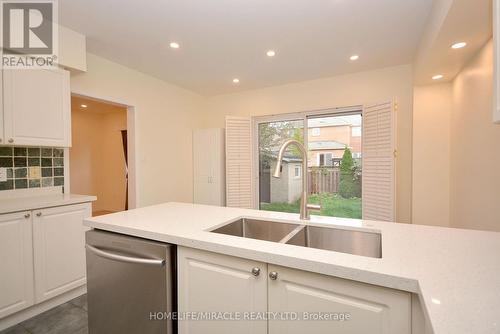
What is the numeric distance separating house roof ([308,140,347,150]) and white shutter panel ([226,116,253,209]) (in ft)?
3.59

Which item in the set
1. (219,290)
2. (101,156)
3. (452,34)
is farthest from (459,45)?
(101,156)

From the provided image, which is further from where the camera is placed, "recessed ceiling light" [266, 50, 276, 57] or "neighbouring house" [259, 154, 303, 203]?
"neighbouring house" [259, 154, 303, 203]

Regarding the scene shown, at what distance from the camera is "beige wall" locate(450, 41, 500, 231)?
5.92ft

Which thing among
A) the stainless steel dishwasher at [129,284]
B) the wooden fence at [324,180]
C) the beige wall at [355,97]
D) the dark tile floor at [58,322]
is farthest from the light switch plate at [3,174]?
the wooden fence at [324,180]

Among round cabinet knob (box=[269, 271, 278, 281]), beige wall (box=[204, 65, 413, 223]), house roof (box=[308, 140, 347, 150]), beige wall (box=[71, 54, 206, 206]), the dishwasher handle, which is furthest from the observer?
house roof (box=[308, 140, 347, 150])

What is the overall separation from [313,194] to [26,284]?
3415mm

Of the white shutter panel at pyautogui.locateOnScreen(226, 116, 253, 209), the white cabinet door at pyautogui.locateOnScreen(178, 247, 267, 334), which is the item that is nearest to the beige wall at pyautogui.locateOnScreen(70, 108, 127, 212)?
the white shutter panel at pyautogui.locateOnScreen(226, 116, 253, 209)

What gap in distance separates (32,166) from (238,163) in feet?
8.50

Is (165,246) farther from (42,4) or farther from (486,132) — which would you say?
(486,132)

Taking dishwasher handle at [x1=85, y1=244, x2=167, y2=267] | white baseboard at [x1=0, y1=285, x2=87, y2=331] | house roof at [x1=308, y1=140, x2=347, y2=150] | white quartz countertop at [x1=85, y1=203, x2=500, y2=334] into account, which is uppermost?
house roof at [x1=308, y1=140, x2=347, y2=150]

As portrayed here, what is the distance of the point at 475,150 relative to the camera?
6.93 feet

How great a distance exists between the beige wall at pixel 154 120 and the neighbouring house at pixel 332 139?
216 cm

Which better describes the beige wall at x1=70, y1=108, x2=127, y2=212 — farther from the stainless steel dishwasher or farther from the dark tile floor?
the stainless steel dishwasher

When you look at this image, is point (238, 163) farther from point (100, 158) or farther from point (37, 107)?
point (100, 158)
